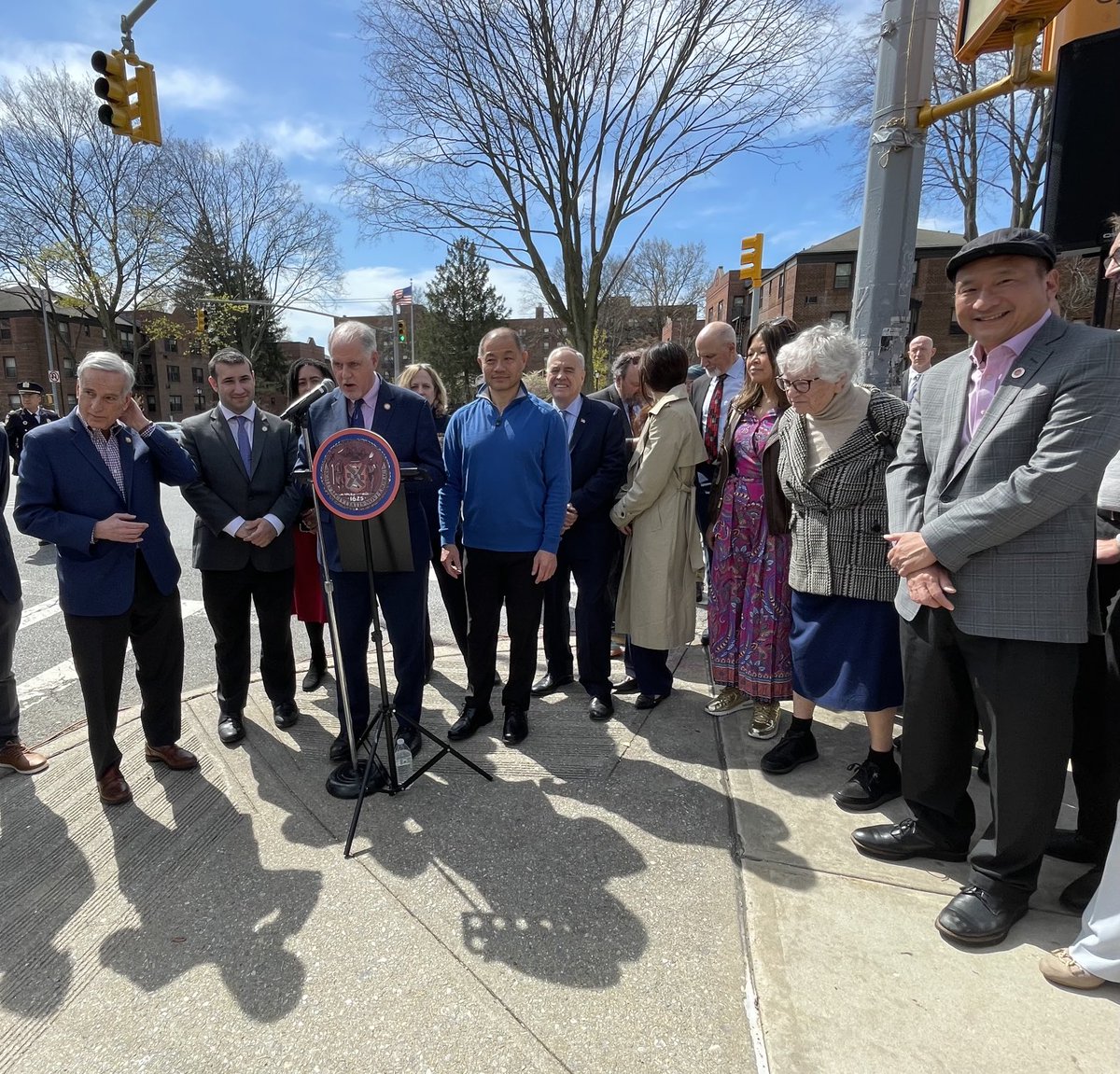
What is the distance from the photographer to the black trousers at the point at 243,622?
12.0 feet

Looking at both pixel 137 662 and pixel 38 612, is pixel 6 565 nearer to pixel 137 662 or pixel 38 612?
pixel 137 662

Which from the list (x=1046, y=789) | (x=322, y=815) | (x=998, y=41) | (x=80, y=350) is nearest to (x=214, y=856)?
(x=322, y=815)

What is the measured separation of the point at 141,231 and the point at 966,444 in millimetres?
32277

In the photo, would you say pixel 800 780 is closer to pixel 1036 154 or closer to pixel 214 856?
pixel 214 856

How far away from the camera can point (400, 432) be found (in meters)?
3.23

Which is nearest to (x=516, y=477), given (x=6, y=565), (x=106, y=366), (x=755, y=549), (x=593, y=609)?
(x=593, y=609)

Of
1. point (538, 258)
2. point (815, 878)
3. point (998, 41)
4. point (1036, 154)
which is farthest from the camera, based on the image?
point (1036, 154)

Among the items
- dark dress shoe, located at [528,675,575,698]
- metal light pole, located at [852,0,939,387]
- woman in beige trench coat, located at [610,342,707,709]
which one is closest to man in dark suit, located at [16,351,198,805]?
dark dress shoe, located at [528,675,575,698]

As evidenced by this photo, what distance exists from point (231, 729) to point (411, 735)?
1.01m

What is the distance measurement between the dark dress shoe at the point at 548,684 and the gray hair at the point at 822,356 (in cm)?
241

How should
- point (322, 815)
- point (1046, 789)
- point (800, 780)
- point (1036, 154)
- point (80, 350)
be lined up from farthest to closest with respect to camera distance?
point (80, 350), point (1036, 154), point (800, 780), point (322, 815), point (1046, 789)

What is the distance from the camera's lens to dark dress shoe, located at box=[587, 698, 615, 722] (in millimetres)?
3896

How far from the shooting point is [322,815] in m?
2.96

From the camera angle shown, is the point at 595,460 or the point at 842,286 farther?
the point at 842,286
